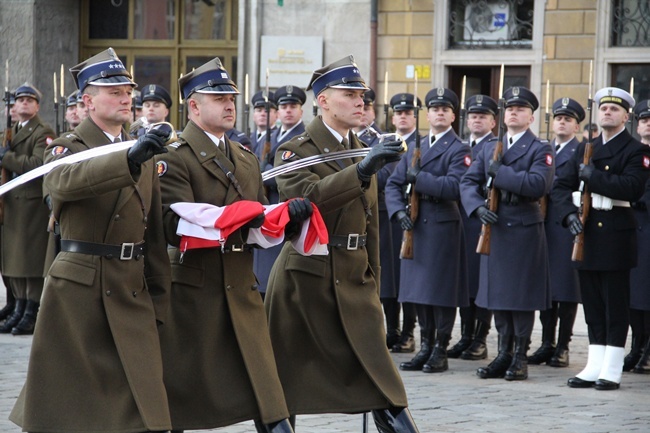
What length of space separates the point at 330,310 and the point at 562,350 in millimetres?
4123

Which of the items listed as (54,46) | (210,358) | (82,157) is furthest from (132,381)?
(54,46)

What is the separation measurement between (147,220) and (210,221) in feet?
0.92

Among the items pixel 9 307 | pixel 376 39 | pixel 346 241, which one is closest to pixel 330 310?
pixel 346 241

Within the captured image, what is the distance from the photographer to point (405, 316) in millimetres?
10477

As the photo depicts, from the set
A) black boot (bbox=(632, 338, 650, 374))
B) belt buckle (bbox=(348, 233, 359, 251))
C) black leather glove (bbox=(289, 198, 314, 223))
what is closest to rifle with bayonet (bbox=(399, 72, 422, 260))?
black boot (bbox=(632, 338, 650, 374))

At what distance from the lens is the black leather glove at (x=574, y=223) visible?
8984 millimetres

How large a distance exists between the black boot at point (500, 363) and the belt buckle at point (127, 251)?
4317 mm

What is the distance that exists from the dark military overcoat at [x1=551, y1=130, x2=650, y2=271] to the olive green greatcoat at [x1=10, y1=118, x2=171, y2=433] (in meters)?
4.21

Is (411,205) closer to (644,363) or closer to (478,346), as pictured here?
(478,346)

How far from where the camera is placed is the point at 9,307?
11.9 metres

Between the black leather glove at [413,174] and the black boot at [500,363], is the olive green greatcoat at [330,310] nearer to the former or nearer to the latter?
the black boot at [500,363]

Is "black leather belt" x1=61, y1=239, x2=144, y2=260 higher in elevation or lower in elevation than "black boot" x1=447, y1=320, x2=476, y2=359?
higher

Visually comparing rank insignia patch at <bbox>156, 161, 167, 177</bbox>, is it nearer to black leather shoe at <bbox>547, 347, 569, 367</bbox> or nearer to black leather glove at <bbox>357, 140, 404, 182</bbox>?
black leather glove at <bbox>357, 140, 404, 182</bbox>

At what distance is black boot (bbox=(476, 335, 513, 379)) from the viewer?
9.33m
